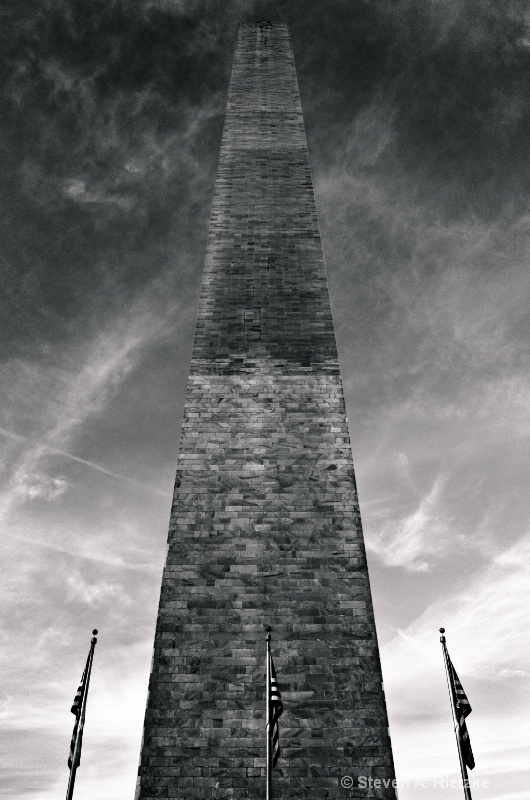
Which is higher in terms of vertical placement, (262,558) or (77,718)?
(262,558)

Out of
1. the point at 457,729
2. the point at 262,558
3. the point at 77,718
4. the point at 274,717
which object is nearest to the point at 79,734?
the point at 77,718

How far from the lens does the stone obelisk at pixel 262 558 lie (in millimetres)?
9250

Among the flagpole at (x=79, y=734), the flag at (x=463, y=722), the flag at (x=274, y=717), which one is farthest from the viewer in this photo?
the flagpole at (x=79, y=734)

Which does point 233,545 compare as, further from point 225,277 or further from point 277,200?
point 277,200

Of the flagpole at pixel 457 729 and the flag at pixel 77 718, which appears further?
the flag at pixel 77 718

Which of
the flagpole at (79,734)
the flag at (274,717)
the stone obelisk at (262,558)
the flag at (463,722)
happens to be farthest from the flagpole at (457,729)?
the flagpole at (79,734)

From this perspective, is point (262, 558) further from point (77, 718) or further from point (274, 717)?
point (77, 718)

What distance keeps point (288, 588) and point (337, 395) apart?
4.28 m

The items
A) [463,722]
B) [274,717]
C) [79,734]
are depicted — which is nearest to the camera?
[274,717]

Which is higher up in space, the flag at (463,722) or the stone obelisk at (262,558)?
the stone obelisk at (262,558)

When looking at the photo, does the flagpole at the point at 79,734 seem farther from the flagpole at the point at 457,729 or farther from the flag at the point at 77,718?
the flagpole at the point at 457,729

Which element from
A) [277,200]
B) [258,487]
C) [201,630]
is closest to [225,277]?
[277,200]

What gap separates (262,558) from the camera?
11016 millimetres

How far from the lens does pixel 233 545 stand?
11.2m
